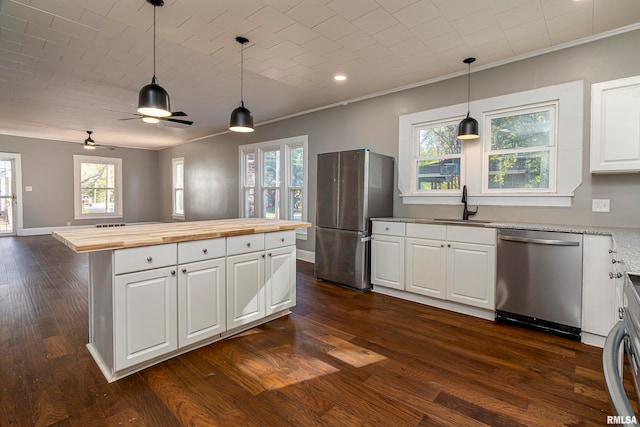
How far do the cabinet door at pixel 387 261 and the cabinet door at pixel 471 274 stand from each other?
58 centimetres

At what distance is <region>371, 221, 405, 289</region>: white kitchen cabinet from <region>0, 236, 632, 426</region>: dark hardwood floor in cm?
67

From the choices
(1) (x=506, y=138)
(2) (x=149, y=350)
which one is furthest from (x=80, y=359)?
(1) (x=506, y=138)

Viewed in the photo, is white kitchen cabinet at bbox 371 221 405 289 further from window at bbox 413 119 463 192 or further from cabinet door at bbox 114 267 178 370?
cabinet door at bbox 114 267 178 370

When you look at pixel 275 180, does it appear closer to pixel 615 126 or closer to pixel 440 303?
pixel 440 303

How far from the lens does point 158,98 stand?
2469 mm

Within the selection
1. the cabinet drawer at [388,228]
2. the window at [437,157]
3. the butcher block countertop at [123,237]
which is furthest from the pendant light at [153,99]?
the window at [437,157]

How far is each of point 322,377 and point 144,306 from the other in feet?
4.08

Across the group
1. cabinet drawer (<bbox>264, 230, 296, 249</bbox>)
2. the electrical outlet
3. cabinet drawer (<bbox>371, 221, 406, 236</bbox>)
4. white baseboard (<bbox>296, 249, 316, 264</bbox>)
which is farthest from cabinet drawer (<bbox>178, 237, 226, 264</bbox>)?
the electrical outlet

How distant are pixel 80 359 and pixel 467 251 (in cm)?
340

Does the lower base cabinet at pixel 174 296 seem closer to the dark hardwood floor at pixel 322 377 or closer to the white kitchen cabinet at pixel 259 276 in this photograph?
the white kitchen cabinet at pixel 259 276

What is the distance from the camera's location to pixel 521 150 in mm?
3314

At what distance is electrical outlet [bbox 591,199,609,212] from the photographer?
2.85 metres

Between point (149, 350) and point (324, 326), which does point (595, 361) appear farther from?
point (149, 350)

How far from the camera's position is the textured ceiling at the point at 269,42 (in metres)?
2.51
